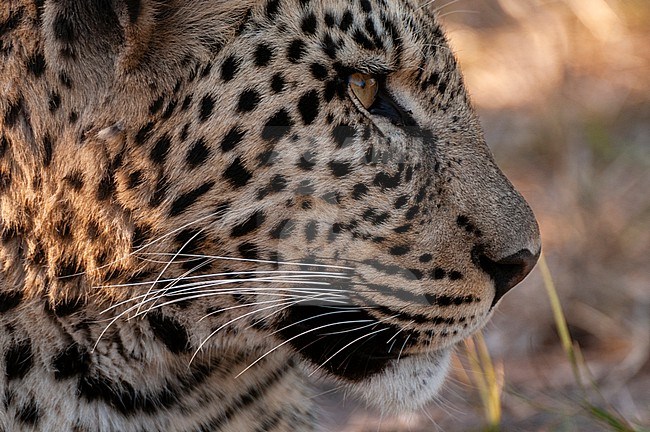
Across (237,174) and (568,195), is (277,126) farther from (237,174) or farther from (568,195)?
(568,195)

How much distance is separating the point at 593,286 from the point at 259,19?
3191 millimetres

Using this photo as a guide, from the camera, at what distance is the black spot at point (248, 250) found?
288 cm

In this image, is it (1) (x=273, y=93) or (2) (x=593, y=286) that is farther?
(2) (x=593, y=286)

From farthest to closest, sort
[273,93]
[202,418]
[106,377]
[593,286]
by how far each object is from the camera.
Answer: [593,286] < [202,418] < [106,377] < [273,93]

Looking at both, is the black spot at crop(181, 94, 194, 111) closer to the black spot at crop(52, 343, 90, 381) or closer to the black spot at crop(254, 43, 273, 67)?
the black spot at crop(254, 43, 273, 67)

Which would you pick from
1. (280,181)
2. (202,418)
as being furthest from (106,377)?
(280,181)

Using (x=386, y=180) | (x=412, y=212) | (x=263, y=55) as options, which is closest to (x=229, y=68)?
(x=263, y=55)

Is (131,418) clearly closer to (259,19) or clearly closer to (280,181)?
(280,181)

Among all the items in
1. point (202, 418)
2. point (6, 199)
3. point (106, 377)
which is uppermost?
point (6, 199)

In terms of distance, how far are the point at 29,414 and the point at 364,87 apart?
51.7 inches

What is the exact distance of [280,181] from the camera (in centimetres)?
281

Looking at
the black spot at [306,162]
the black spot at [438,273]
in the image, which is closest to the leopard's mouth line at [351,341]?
the black spot at [438,273]

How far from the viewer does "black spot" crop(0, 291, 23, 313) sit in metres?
2.86

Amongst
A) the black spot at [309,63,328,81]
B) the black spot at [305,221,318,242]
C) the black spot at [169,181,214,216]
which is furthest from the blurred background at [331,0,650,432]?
the black spot at [169,181,214,216]
